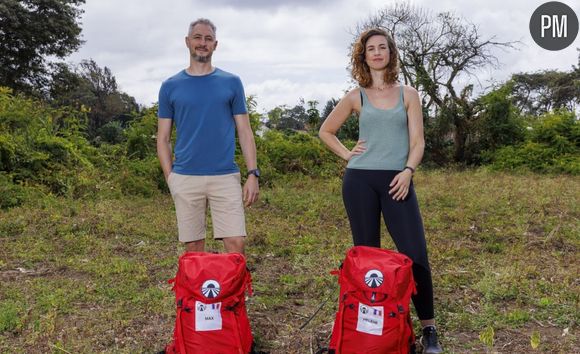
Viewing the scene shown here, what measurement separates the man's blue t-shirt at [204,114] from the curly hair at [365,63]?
0.69 meters

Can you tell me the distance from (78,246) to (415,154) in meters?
4.24

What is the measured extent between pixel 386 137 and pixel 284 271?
7.98ft

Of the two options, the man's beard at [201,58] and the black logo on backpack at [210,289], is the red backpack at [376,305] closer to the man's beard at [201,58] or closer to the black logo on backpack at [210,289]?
the black logo on backpack at [210,289]

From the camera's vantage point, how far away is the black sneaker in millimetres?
3223

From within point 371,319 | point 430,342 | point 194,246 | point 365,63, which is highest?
point 365,63

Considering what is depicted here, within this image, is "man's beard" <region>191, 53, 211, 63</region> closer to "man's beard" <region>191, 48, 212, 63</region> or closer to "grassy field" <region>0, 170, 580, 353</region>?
"man's beard" <region>191, 48, 212, 63</region>

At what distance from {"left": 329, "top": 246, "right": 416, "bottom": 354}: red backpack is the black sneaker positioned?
0.73 feet

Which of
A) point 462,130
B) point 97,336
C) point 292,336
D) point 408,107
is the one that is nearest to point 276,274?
point 292,336

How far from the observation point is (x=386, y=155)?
3061 mm

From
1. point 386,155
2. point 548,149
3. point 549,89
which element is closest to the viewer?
point 386,155

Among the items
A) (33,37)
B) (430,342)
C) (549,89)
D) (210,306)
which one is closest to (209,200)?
(210,306)

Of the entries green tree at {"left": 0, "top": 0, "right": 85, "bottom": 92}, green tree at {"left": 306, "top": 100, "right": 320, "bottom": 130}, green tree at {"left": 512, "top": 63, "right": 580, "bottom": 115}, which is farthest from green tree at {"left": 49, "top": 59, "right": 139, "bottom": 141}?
green tree at {"left": 512, "top": 63, "right": 580, "bottom": 115}

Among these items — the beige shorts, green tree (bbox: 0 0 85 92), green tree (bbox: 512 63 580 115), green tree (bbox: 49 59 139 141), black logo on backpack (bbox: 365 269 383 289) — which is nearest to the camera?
black logo on backpack (bbox: 365 269 383 289)

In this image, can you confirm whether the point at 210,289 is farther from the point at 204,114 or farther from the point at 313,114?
the point at 313,114
